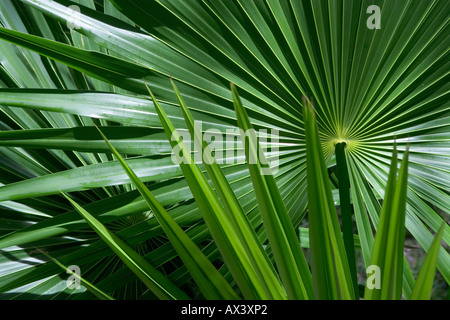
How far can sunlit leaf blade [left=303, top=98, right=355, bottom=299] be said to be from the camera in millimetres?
459

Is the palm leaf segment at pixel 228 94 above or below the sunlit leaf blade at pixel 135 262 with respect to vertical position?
above

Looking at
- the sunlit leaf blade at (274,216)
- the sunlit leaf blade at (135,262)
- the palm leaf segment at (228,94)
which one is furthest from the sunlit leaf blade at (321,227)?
the palm leaf segment at (228,94)

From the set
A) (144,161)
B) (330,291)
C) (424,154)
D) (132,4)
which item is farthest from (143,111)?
(424,154)

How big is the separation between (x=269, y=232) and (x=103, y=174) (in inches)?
18.2

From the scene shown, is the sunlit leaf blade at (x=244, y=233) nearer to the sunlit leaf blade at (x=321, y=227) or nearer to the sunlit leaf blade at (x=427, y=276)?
the sunlit leaf blade at (x=321, y=227)

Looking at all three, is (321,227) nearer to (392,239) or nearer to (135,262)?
(392,239)

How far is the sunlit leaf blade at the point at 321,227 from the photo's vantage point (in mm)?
459

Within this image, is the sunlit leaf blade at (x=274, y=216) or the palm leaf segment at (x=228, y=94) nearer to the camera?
the sunlit leaf blade at (x=274, y=216)

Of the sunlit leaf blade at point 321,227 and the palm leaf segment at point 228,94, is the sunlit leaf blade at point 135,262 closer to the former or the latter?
the sunlit leaf blade at point 321,227

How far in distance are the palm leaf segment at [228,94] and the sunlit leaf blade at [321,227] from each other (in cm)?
47

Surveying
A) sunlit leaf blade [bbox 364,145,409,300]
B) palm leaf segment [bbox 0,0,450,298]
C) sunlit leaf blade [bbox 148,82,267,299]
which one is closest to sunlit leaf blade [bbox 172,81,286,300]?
sunlit leaf blade [bbox 148,82,267,299]

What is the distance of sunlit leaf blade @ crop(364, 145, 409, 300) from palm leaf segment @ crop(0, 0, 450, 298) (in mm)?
491

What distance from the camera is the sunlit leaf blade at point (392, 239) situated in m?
0.43

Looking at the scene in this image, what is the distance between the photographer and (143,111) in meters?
0.85
